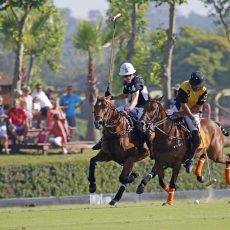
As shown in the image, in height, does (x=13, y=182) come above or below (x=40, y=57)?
below

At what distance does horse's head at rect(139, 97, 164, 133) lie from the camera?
19050 millimetres

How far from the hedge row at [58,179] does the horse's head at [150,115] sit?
546 cm

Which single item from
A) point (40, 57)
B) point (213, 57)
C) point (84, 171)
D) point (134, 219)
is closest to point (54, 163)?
point (84, 171)

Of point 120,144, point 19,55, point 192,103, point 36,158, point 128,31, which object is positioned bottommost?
point 36,158

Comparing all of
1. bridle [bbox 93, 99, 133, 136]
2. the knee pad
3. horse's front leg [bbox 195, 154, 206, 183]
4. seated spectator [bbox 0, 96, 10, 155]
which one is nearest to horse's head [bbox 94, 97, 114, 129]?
Result: bridle [bbox 93, 99, 133, 136]

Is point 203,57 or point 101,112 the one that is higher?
point 203,57

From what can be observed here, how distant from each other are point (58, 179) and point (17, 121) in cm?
218

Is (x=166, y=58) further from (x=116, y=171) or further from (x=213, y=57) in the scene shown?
(x=213, y=57)

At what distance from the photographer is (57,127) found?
2623 cm

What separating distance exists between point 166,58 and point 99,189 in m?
8.73

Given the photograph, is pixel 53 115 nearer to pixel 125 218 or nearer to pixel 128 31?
pixel 125 218

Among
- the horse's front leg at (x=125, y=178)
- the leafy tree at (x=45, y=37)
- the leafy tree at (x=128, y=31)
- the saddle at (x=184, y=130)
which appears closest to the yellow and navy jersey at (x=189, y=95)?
the saddle at (x=184, y=130)

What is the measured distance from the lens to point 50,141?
85.9 feet

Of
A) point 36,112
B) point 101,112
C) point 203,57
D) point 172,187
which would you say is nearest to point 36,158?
point 36,112
